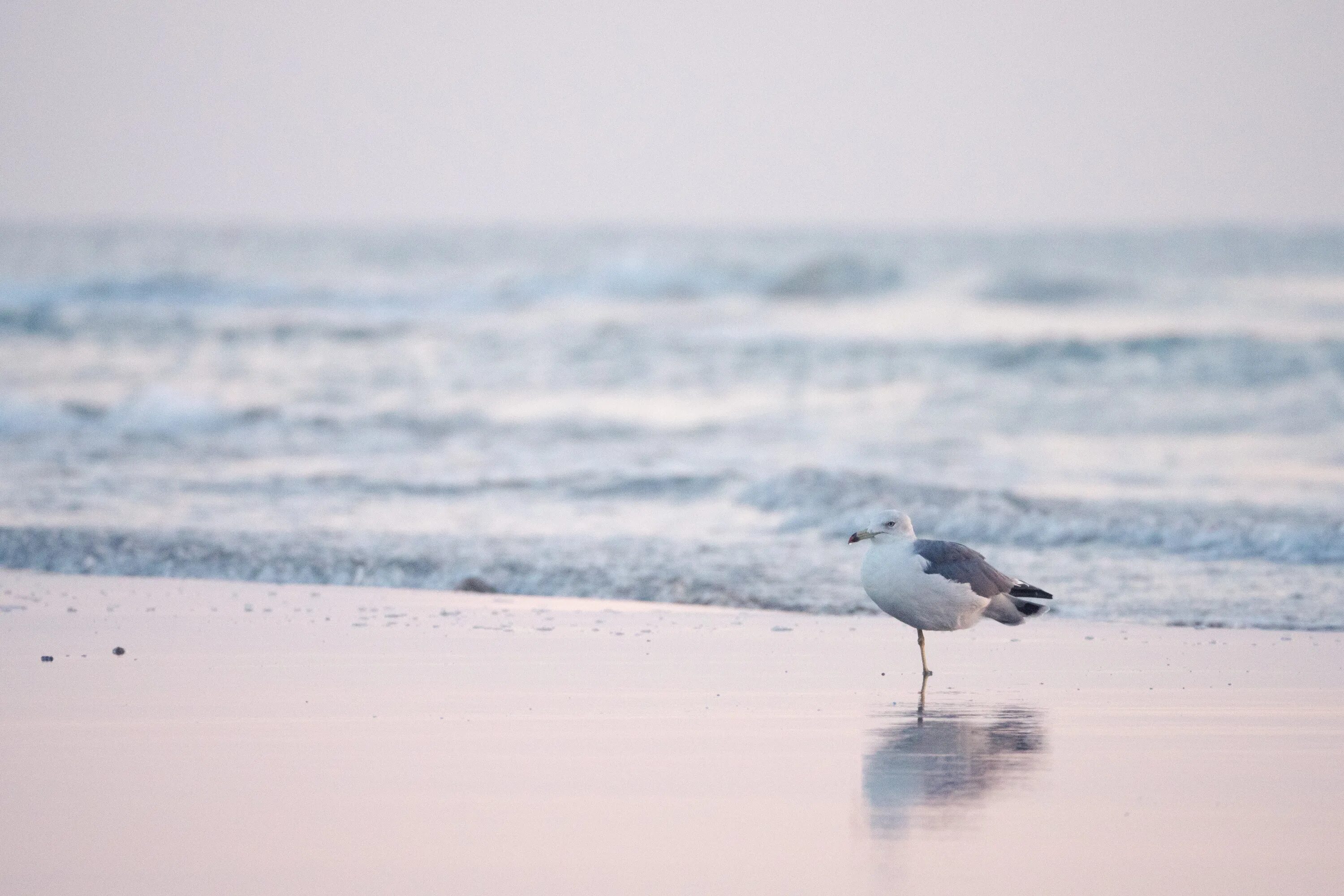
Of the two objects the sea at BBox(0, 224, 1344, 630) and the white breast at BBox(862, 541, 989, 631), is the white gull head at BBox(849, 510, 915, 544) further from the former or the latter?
the sea at BBox(0, 224, 1344, 630)

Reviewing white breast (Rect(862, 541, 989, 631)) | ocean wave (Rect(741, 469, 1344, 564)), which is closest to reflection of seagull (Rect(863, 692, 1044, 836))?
white breast (Rect(862, 541, 989, 631))

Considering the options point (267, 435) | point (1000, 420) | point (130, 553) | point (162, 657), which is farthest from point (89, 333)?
point (162, 657)

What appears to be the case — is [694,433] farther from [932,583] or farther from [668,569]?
[932,583]

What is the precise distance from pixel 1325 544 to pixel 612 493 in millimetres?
4684

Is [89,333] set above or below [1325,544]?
above

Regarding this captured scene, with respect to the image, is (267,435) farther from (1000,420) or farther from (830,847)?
(830,847)

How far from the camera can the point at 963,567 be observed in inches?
240

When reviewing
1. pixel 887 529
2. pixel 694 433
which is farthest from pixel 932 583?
pixel 694 433

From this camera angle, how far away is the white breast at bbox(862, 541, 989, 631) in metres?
6.05

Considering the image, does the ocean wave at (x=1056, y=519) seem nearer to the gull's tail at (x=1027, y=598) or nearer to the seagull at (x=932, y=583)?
the gull's tail at (x=1027, y=598)

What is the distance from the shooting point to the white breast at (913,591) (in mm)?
6055

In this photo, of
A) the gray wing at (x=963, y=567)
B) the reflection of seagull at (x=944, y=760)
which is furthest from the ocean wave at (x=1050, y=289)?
the reflection of seagull at (x=944, y=760)

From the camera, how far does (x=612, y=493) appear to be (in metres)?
11.4

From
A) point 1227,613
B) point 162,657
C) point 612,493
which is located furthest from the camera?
point 612,493
